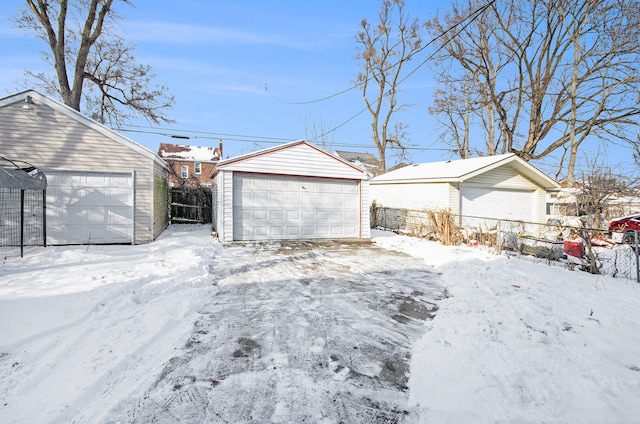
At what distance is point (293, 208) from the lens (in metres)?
11.9

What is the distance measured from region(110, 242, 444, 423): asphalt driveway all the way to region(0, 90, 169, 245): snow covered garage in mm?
5049

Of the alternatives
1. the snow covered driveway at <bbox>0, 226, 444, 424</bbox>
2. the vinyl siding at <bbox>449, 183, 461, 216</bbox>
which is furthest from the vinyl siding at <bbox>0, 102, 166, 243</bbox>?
the vinyl siding at <bbox>449, 183, 461, 216</bbox>

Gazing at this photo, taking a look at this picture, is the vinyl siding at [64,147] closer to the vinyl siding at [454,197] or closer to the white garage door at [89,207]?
the white garage door at [89,207]

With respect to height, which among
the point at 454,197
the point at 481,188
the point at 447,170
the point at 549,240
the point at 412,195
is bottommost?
the point at 549,240

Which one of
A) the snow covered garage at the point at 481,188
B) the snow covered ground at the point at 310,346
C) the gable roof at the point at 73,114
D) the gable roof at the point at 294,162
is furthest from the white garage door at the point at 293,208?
the snow covered ground at the point at 310,346

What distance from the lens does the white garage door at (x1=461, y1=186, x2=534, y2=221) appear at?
1493 centimetres

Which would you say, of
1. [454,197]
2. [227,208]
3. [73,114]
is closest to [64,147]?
[73,114]

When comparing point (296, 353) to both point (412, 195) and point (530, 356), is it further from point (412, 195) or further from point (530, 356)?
point (412, 195)

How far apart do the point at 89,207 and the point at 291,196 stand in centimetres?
613

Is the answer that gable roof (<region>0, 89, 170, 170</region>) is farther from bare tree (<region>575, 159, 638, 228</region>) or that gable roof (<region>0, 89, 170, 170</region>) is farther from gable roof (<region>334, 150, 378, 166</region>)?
gable roof (<region>334, 150, 378, 166</region>)

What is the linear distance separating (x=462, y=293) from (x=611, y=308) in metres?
1.92

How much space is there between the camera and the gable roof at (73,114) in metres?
8.91

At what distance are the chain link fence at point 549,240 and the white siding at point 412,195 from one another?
1373mm

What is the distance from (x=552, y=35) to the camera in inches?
835
